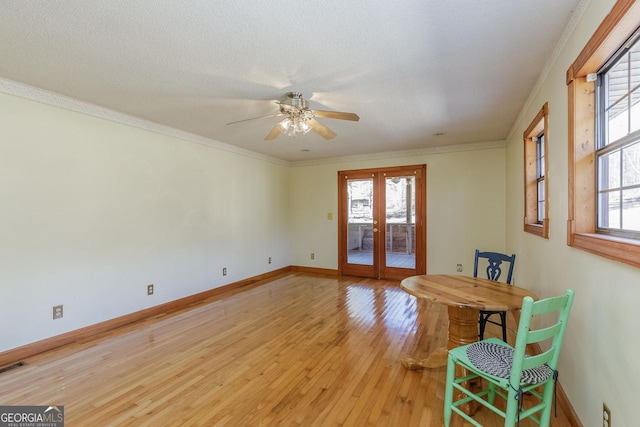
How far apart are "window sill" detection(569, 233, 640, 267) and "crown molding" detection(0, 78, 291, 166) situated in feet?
14.1

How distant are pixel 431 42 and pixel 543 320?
7.61ft

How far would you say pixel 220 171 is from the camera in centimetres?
468

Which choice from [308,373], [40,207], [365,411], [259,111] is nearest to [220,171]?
[259,111]

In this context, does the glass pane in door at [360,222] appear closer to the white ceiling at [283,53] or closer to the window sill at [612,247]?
the white ceiling at [283,53]

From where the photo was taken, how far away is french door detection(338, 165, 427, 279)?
17.2ft

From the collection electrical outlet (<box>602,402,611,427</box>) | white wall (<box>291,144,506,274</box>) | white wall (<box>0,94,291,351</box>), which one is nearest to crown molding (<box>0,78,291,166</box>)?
white wall (<box>0,94,291,351</box>)

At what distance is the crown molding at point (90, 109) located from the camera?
254 centimetres

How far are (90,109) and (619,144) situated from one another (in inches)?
169

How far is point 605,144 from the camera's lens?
1.54 metres

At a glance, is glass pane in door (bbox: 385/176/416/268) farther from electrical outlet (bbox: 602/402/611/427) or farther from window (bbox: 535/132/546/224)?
electrical outlet (bbox: 602/402/611/427)

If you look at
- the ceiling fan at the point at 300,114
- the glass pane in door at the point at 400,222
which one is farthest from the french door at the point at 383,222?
the ceiling fan at the point at 300,114

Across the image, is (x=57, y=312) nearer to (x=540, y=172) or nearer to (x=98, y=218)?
(x=98, y=218)

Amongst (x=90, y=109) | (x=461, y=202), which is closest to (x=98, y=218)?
(x=90, y=109)

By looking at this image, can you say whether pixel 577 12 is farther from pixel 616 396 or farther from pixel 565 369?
pixel 565 369
